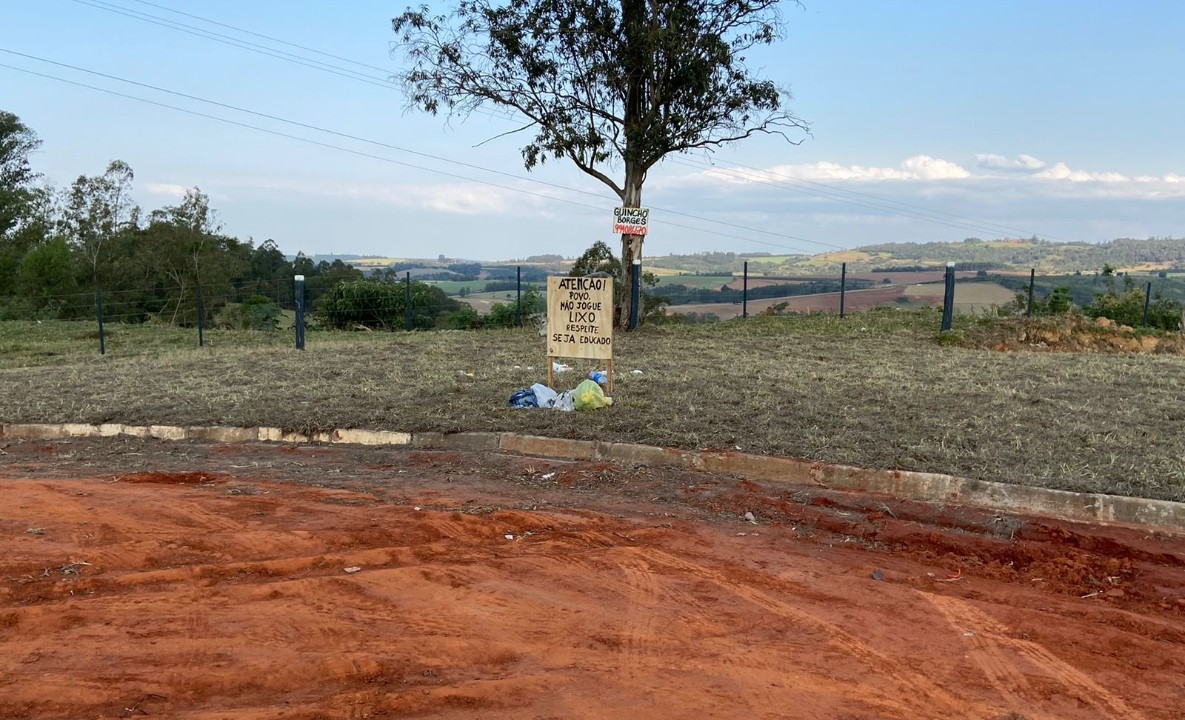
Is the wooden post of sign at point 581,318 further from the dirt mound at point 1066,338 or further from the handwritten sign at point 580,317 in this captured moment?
the dirt mound at point 1066,338

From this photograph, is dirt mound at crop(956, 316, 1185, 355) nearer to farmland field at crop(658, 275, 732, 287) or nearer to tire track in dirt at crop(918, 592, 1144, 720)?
farmland field at crop(658, 275, 732, 287)

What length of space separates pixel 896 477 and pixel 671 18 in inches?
496

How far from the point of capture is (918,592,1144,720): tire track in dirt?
3393 millimetres

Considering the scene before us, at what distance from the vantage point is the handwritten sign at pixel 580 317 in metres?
9.43

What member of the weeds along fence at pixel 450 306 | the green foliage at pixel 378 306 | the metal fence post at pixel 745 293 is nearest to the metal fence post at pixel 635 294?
the weeds along fence at pixel 450 306

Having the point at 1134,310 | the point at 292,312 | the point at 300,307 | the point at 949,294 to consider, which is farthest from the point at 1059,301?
the point at 292,312

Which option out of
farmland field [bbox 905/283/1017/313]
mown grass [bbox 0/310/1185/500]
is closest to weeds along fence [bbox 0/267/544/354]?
mown grass [bbox 0/310/1185/500]

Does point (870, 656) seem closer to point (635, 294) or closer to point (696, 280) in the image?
point (635, 294)

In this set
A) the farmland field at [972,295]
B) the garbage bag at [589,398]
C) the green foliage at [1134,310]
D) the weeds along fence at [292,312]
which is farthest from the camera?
the green foliage at [1134,310]

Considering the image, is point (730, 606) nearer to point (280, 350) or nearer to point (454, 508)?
point (454, 508)

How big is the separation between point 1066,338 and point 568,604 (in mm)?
16558

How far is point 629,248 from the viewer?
18.1 m

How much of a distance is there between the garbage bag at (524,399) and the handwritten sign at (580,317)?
636mm

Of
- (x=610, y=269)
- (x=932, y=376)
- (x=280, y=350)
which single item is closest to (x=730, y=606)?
(x=932, y=376)
